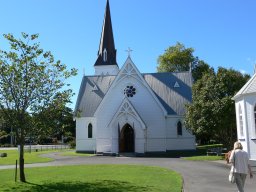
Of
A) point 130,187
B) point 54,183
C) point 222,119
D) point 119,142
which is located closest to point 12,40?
point 54,183

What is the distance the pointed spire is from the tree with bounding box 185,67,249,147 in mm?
28097

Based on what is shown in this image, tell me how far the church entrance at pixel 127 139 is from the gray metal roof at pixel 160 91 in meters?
5.56

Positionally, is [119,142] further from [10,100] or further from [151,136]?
[10,100]

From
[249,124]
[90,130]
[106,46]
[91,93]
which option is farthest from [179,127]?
[106,46]

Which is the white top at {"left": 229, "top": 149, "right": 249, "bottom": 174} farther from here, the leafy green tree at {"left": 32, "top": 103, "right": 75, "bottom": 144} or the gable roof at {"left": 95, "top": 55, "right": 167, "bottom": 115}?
the gable roof at {"left": 95, "top": 55, "right": 167, "bottom": 115}

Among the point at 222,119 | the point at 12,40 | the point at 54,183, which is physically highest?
the point at 12,40

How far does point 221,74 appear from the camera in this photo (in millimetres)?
31406

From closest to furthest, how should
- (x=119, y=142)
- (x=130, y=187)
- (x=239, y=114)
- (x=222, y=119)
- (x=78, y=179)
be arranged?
(x=130, y=187) → (x=78, y=179) → (x=239, y=114) → (x=222, y=119) → (x=119, y=142)

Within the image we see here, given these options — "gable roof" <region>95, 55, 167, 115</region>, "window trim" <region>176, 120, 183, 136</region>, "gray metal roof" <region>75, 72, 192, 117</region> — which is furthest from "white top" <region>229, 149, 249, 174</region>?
"window trim" <region>176, 120, 183, 136</region>

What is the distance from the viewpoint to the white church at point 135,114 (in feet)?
129

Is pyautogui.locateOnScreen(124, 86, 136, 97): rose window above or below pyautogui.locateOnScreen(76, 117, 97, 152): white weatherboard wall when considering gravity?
above

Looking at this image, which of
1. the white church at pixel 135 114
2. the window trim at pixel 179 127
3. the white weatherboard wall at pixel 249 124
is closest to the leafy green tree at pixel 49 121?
the white weatherboard wall at pixel 249 124

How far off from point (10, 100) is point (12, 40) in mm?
3031

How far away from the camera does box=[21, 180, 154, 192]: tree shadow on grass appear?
45.9 ft
